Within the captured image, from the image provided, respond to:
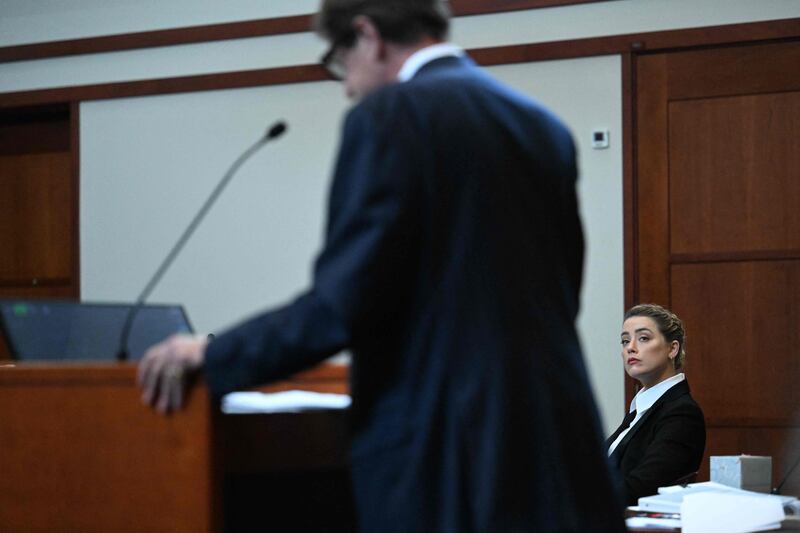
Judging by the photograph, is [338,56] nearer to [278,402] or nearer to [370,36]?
[370,36]

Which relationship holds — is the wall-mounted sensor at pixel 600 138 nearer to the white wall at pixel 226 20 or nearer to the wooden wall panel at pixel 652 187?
the wooden wall panel at pixel 652 187

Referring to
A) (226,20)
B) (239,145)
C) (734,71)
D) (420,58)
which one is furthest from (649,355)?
(226,20)

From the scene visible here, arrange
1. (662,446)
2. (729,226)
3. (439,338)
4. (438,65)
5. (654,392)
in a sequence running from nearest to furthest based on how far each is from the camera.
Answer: (439,338)
(438,65)
(662,446)
(654,392)
(729,226)

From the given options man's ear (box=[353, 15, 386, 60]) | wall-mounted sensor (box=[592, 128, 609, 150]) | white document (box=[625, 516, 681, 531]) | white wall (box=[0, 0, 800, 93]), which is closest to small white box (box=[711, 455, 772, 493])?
white document (box=[625, 516, 681, 531])

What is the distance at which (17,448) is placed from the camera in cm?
167

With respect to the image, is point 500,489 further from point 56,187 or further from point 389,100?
point 56,187

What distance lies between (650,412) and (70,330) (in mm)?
2584

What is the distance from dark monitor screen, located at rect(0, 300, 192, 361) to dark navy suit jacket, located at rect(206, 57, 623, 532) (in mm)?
485

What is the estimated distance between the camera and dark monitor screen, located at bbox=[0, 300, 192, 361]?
6.10 ft

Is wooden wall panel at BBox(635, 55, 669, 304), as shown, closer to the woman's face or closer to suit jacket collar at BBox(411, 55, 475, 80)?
the woman's face

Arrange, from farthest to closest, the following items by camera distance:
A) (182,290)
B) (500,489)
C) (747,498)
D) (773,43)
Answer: (182,290), (773,43), (747,498), (500,489)

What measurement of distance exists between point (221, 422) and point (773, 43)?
4.72 m

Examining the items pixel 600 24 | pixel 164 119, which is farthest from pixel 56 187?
pixel 600 24

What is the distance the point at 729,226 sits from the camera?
5727 mm
